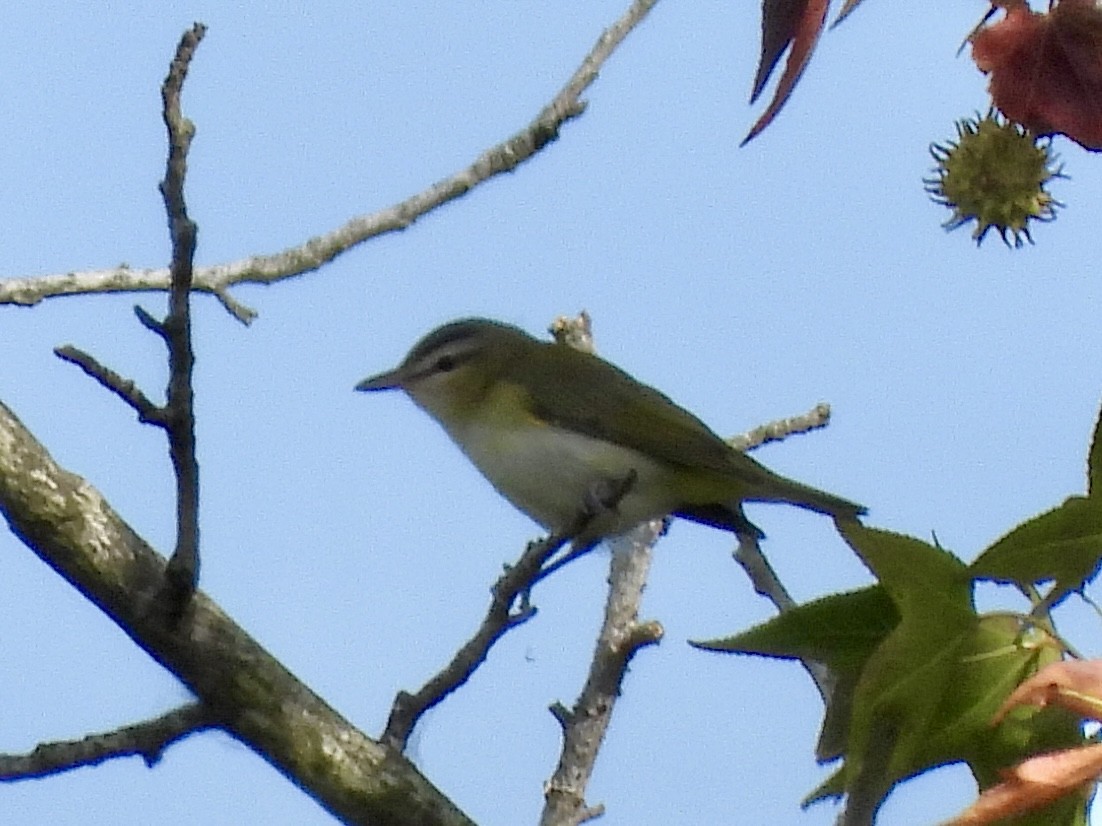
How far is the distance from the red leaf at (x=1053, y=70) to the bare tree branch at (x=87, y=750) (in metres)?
1.10

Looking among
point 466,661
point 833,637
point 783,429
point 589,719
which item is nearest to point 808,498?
point 783,429

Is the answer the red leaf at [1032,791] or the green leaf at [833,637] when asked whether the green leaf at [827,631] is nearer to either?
the green leaf at [833,637]

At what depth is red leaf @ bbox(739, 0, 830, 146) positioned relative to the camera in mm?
1099

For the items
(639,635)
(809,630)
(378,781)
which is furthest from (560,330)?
(809,630)

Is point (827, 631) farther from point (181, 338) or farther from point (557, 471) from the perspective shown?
point (557, 471)

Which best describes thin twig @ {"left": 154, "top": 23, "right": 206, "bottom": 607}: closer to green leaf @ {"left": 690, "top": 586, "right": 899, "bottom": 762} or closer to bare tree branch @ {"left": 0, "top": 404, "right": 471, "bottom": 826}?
bare tree branch @ {"left": 0, "top": 404, "right": 471, "bottom": 826}

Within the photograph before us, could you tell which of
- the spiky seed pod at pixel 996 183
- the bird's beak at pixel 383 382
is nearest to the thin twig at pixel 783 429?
the bird's beak at pixel 383 382

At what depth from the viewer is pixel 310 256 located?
2930 millimetres

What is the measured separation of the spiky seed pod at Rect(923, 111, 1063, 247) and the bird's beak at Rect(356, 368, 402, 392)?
3.34 meters

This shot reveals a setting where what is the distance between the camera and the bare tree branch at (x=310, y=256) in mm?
2795

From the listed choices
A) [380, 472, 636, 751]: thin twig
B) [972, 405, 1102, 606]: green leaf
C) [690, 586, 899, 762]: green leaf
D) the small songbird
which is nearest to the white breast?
the small songbird

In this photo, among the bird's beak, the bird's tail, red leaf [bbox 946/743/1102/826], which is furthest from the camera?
the bird's beak

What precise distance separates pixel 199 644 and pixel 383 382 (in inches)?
128

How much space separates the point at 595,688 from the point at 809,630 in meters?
1.82
